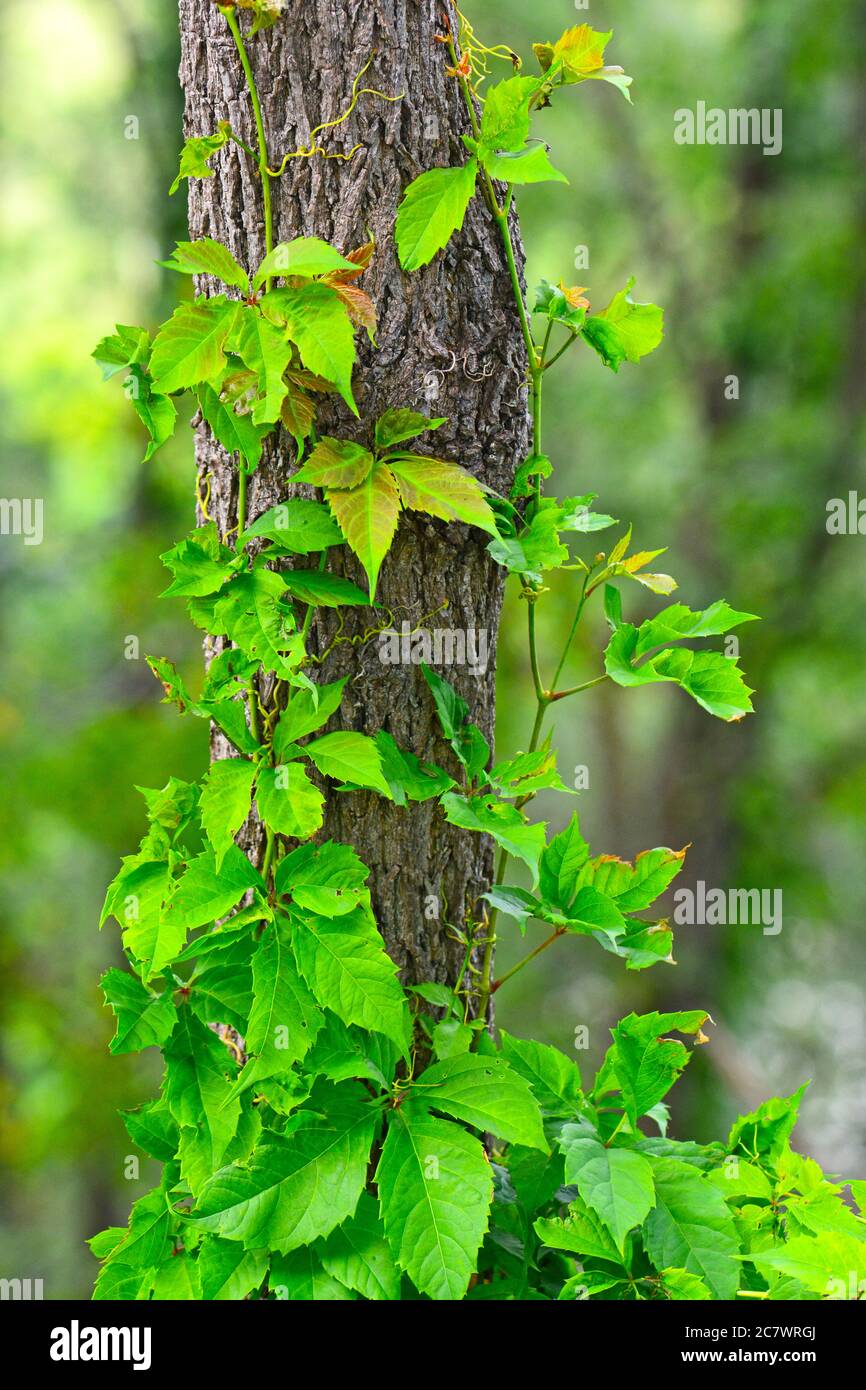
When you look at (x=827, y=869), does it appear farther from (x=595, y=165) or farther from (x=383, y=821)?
(x=383, y=821)

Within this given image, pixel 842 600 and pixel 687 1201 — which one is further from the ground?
pixel 842 600

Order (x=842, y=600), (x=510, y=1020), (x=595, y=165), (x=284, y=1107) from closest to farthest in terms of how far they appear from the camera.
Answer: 1. (x=284, y=1107)
2. (x=842, y=600)
3. (x=595, y=165)
4. (x=510, y=1020)

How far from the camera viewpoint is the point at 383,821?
1.00 meters

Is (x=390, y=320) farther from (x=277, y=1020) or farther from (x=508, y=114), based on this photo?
(x=277, y=1020)

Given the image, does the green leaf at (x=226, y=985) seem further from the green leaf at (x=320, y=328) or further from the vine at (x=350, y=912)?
the green leaf at (x=320, y=328)

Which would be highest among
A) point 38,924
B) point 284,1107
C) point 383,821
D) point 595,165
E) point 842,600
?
point 595,165

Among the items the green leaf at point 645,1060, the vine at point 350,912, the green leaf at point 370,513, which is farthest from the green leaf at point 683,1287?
the green leaf at point 370,513

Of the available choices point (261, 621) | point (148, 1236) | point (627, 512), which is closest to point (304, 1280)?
point (148, 1236)

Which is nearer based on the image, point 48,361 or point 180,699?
point 180,699

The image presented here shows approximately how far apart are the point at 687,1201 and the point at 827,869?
4032 millimetres

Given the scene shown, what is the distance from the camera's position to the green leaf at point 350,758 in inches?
34.5

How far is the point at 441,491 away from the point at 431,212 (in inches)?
8.7

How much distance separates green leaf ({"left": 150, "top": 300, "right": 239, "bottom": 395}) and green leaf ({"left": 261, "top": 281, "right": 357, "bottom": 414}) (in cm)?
4
